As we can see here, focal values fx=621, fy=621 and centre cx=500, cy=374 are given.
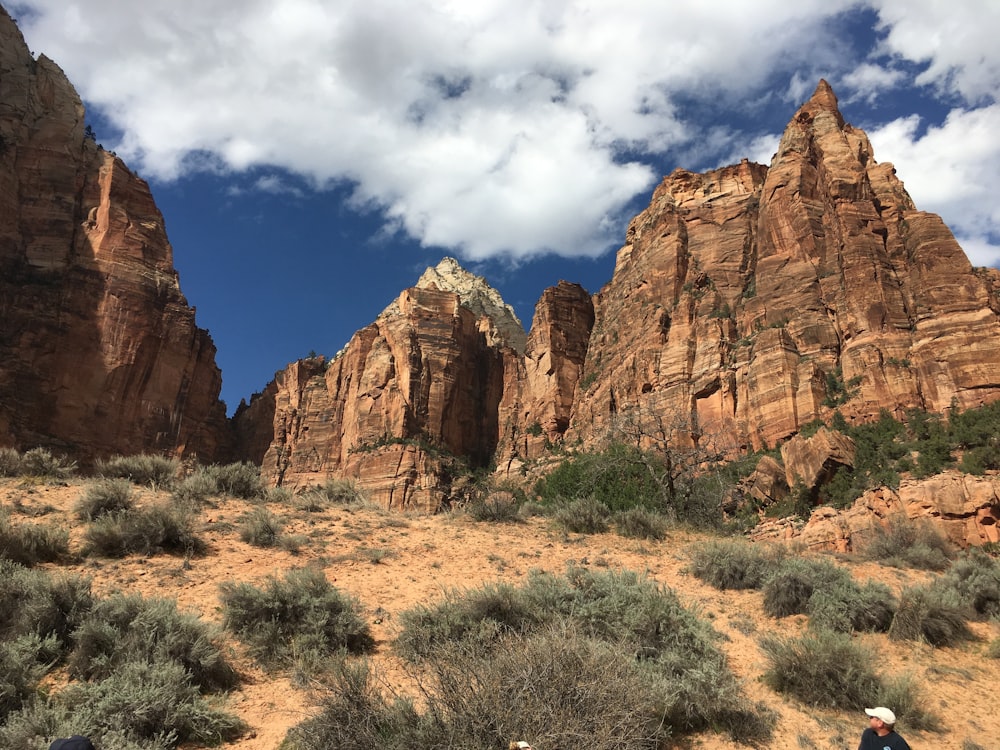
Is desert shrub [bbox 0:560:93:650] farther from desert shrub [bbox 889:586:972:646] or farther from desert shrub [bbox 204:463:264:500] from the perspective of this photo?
desert shrub [bbox 889:586:972:646]

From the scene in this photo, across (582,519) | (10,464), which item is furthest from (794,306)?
(10,464)

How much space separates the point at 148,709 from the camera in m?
6.08

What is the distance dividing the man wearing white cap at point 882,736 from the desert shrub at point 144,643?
22.2ft

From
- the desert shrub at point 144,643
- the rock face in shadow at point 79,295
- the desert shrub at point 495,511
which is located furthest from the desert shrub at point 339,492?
the rock face in shadow at point 79,295

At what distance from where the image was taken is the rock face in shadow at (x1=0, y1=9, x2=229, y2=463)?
55594 millimetres

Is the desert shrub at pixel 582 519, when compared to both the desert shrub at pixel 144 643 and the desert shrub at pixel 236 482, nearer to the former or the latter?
the desert shrub at pixel 236 482

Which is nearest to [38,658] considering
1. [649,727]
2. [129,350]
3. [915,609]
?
[649,727]

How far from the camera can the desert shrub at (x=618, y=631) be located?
7055 mm

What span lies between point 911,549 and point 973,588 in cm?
468

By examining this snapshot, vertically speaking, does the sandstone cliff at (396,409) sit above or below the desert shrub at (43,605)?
above

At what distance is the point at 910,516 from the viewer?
25000mm

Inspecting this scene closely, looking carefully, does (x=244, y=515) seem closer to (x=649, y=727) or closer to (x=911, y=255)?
(x=649, y=727)

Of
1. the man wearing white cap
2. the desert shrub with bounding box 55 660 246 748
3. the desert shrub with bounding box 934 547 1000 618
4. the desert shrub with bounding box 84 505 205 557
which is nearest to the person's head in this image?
the man wearing white cap

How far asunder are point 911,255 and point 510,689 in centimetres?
5536
